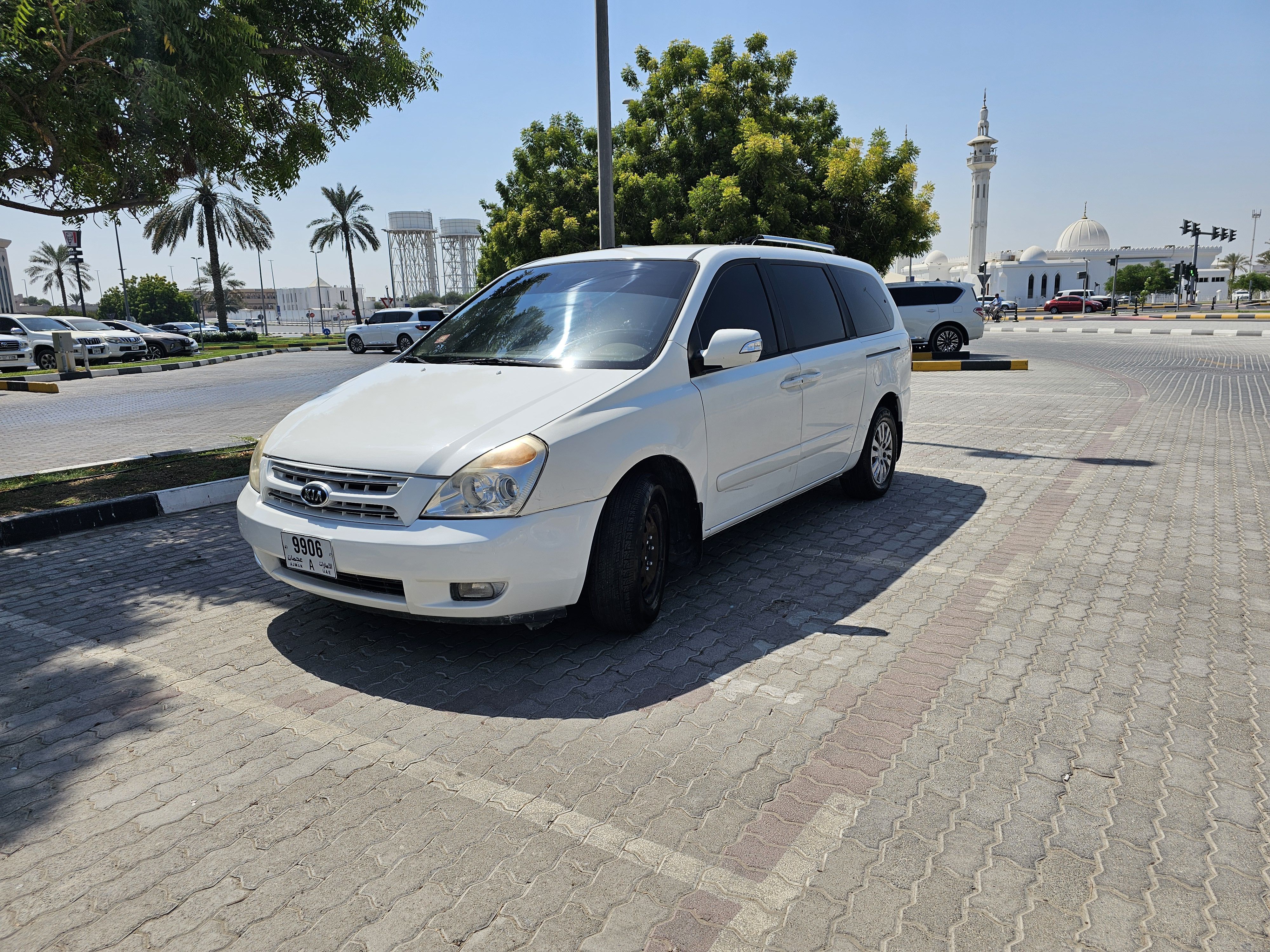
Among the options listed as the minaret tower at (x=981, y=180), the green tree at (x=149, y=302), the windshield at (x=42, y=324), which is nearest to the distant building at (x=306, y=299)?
the green tree at (x=149, y=302)

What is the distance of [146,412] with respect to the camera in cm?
1420

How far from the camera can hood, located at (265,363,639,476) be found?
3645 mm

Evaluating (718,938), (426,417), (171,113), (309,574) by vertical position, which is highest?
(171,113)

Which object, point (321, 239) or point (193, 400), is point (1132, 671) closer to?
point (193, 400)

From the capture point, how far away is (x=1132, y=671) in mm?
3719

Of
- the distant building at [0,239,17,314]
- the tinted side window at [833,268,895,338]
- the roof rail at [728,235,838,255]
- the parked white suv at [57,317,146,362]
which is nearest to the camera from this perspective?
the roof rail at [728,235,838,255]

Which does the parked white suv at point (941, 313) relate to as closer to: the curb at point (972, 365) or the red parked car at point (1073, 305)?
the curb at point (972, 365)

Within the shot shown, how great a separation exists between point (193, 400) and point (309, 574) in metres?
14.2

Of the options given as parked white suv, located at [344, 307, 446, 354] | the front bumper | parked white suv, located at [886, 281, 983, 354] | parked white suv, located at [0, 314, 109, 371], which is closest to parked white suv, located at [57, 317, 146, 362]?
parked white suv, located at [0, 314, 109, 371]

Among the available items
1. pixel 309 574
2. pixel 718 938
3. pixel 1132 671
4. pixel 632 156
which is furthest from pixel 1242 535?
pixel 632 156

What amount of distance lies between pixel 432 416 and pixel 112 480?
5184mm

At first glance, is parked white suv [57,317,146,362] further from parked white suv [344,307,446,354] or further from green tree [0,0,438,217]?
green tree [0,0,438,217]

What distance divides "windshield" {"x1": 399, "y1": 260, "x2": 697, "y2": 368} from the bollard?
22.2m

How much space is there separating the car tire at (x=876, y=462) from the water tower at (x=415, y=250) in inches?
5259
